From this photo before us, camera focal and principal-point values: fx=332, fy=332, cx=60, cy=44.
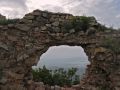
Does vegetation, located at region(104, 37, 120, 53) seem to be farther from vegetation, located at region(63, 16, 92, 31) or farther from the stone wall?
vegetation, located at region(63, 16, 92, 31)

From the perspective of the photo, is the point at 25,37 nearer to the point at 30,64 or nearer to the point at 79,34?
the point at 30,64

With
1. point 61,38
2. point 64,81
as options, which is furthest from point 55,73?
point 61,38

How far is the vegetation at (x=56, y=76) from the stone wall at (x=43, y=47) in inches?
322

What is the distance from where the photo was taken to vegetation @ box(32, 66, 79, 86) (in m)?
20.7

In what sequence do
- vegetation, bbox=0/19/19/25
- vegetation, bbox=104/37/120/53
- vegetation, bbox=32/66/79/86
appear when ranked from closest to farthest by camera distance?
vegetation, bbox=104/37/120/53 → vegetation, bbox=0/19/19/25 → vegetation, bbox=32/66/79/86

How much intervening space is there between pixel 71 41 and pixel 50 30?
846mm

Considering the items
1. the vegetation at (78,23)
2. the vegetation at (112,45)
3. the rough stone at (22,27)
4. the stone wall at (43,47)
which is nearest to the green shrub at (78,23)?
the vegetation at (78,23)

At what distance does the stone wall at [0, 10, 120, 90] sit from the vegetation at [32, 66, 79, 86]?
8.17m

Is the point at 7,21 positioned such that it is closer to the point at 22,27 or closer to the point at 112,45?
the point at 22,27

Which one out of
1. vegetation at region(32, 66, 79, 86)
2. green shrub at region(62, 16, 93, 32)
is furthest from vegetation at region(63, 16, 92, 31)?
vegetation at region(32, 66, 79, 86)

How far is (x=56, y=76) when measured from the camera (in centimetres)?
2209

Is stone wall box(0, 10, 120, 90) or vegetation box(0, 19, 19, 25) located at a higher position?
vegetation box(0, 19, 19, 25)

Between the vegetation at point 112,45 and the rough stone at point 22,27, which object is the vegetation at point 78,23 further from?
the rough stone at point 22,27

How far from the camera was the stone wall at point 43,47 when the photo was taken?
1155 centimetres
